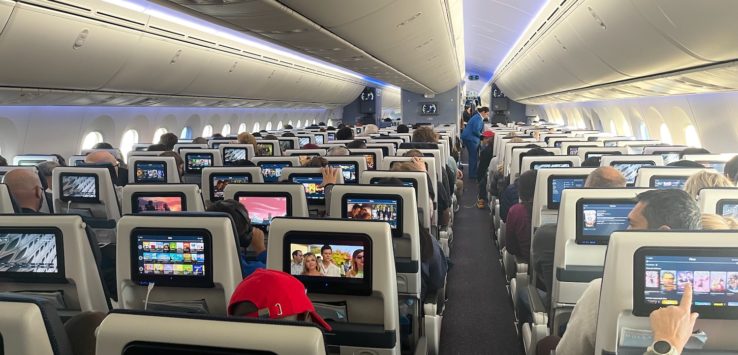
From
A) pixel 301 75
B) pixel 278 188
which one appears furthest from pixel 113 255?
pixel 301 75

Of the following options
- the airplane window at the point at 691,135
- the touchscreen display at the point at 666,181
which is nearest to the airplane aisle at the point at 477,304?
the touchscreen display at the point at 666,181

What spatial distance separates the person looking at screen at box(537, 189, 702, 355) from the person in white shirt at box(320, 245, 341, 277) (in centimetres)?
121

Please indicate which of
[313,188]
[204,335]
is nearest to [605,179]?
[313,188]

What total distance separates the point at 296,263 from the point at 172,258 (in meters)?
0.67

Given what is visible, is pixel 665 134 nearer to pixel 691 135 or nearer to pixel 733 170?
pixel 691 135

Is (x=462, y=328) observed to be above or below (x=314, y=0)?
below

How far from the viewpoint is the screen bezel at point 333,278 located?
3.67 m

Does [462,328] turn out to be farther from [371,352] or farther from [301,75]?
[301,75]

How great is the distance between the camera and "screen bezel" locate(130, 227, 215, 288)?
372cm

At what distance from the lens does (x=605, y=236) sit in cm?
476

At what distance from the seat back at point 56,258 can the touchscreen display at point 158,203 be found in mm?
1880

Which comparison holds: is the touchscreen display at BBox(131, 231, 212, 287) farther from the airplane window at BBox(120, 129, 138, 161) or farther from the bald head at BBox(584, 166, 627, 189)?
the airplane window at BBox(120, 129, 138, 161)

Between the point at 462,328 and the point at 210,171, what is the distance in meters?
3.10

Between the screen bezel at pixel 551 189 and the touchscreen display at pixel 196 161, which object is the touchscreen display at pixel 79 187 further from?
the screen bezel at pixel 551 189
